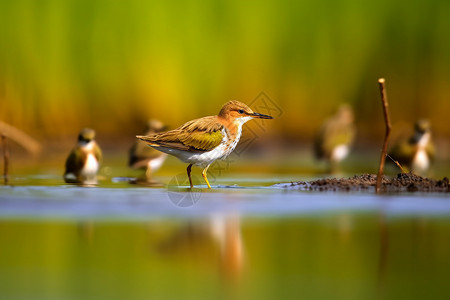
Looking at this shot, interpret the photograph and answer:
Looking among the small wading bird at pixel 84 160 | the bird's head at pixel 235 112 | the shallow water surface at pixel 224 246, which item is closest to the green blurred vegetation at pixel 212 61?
the small wading bird at pixel 84 160

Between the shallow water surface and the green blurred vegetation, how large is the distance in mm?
7406

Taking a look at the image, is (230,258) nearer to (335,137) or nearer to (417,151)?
(417,151)

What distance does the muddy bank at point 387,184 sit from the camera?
8.36 m

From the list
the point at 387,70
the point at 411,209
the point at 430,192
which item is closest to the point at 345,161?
the point at 387,70

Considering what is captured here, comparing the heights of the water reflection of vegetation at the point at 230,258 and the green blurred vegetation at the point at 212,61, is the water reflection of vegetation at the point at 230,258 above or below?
below

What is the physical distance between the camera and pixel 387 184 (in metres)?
Result: 8.55

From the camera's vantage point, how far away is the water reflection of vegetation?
13.9 ft

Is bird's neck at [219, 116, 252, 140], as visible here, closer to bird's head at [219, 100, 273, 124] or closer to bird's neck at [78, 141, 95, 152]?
bird's head at [219, 100, 273, 124]

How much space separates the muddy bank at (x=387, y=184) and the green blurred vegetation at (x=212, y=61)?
282 inches

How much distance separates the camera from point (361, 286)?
4.32 m

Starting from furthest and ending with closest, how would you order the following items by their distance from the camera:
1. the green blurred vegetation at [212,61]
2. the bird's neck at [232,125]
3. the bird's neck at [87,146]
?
the green blurred vegetation at [212,61]
the bird's neck at [87,146]
the bird's neck at [232,125]

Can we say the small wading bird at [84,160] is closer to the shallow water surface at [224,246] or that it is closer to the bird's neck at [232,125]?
the bird's neck at [232,125]

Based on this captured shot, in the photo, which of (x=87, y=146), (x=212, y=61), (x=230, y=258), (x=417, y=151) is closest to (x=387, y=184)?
(x=230, y=258)

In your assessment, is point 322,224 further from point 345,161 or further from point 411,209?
point 345,161
